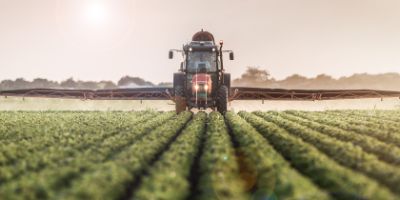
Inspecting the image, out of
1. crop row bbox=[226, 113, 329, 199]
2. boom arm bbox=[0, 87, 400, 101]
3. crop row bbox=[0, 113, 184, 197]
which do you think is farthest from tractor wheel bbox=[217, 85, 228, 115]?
crop row bbox=[0, 113, 184, 197]

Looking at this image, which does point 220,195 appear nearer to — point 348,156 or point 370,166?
point 370,166

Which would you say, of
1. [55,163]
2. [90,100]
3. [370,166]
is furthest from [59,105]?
[370,166]

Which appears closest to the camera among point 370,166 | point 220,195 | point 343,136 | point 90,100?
point 220,195

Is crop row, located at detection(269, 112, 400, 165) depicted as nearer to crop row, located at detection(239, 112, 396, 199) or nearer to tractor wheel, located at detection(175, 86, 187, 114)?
crop row, located at detection(239, 112, 396, 199)

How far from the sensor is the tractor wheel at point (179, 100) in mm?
25953

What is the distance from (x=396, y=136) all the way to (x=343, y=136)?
1516 mm

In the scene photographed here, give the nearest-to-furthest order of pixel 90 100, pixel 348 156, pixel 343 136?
pixel 348 156, pixel 343 136, pixel 90 100

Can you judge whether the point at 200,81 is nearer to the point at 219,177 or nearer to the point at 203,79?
the point at 203,79

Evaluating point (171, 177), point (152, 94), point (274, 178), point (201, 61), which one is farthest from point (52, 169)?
point (152, 94)

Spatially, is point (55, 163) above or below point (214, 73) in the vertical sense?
below

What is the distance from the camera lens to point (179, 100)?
26.0 metres

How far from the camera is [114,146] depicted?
1138cm

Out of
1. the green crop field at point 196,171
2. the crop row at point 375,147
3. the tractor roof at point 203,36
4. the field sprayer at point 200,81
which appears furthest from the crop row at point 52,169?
the tractor roof at point 203,36

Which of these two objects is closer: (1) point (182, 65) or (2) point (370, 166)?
(2) point (370, 166)
